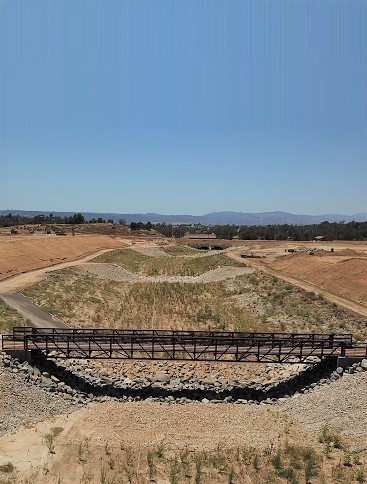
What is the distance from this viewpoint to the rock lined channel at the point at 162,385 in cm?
2572

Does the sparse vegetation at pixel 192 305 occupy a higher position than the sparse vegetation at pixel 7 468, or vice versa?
the sparse vegetation at pixel 192 305

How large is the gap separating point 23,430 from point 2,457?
8.15 feet

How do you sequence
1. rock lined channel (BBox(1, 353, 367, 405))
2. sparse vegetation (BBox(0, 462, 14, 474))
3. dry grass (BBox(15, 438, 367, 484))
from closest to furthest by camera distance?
sparse vegetation (BBox(0, 462, 14, 474)), dry grass (BBox(15, 438, 367, 484)), rock lined channel (BBox(1, 353, 367, 405))

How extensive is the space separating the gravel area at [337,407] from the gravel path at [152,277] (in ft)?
138

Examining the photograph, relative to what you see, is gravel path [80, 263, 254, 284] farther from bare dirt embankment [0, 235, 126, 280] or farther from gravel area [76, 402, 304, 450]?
gravel area [76, 402, 304, 450]

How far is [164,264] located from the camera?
93.3 meters

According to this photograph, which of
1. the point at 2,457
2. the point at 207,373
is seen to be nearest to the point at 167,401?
the point at 207,373

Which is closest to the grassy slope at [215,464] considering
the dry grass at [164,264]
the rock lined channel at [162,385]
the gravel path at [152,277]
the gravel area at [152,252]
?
the rock lined channel at [162,385]

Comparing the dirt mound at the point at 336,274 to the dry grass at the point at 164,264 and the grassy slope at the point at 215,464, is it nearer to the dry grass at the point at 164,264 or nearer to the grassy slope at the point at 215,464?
the dry grass at the point at 164,264

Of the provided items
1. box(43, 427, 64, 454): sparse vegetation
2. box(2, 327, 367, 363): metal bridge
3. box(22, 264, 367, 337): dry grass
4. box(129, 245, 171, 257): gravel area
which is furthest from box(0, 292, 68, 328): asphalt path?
box(129, 245, 171, 257): gravel area

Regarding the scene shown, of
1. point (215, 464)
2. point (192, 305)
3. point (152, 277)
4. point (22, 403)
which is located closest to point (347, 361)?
point (215, 464)

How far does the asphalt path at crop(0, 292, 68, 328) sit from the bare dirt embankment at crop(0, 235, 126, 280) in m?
11.3

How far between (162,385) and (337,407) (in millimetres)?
10174

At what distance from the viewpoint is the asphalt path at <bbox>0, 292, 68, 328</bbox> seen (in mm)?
37797
